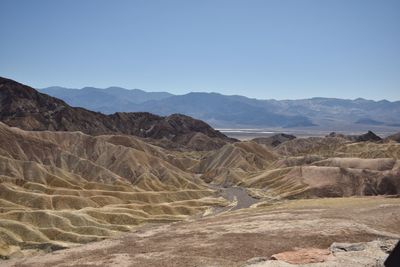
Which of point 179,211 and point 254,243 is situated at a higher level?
point 254,243

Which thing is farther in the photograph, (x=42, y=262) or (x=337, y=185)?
(x=337, y=185)

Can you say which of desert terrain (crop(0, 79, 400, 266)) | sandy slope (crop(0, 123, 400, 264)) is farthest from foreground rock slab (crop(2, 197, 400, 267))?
sandy slope (crop(0, 123, 400, 264))

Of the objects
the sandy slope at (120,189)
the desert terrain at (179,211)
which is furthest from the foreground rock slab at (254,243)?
the sandy slope at (120,189)

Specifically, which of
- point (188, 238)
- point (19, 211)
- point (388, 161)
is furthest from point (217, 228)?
point (388, 161)

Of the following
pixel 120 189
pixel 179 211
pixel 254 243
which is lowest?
pixel 179 211

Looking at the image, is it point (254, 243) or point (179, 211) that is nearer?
point (254, 243)

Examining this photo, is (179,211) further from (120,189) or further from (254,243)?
(254,243)

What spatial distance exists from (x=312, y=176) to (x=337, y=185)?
464 inches

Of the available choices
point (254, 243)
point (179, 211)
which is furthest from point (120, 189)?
point (254, 243)

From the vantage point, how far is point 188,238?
6094cm

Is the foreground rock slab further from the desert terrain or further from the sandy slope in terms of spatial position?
the sandy slope

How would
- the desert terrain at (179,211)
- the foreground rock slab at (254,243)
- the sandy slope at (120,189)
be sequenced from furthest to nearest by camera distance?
the sandy slope at (120,189)
the desert terrain at (179,211)
the foreground rock slab at (254,243)

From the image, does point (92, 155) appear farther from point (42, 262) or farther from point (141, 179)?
point (42, 262)

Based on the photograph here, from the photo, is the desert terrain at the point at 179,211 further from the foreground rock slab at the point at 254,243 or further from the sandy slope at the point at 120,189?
the sandy slope at the point at 120,189
